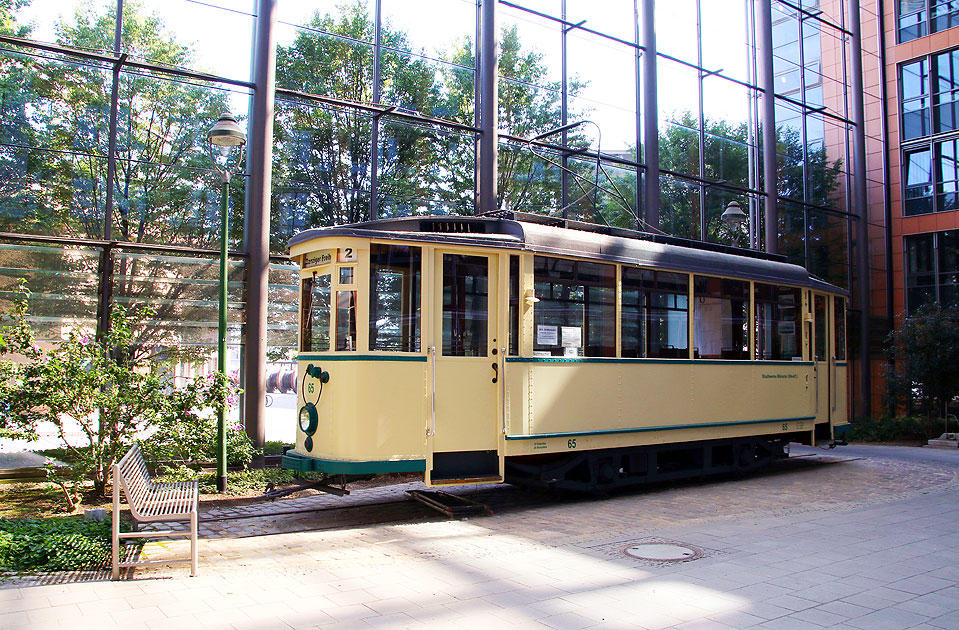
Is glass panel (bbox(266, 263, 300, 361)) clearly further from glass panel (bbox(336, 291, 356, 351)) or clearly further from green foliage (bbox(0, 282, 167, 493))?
glass panel (bbox(336, 291, 356, 351))

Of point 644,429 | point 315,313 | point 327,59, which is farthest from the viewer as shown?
point 327,59

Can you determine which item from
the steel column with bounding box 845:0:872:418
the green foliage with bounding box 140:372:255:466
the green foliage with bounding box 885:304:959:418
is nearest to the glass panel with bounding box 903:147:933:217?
the steel column with bounding box 845:0:872:418

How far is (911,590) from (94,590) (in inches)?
217

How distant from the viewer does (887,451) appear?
1574 centimetres

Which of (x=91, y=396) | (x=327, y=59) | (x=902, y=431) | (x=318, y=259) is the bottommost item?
(x=902, y=431)

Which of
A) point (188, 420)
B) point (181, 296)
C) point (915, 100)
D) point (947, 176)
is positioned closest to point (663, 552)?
point (188, 420)

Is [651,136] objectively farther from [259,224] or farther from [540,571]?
[540,571]

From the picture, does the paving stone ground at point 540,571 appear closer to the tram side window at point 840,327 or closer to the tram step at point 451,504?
the tram step at point 451,504

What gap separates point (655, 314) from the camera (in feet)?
31.9

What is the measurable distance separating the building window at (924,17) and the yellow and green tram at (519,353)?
16513 millimetres

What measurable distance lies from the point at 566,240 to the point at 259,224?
179 inches

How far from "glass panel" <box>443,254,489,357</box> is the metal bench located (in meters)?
2.90

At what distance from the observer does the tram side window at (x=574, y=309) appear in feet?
28.1

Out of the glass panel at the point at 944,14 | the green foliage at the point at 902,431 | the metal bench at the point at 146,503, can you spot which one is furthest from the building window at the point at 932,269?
the metal bench at the point at 146,503
